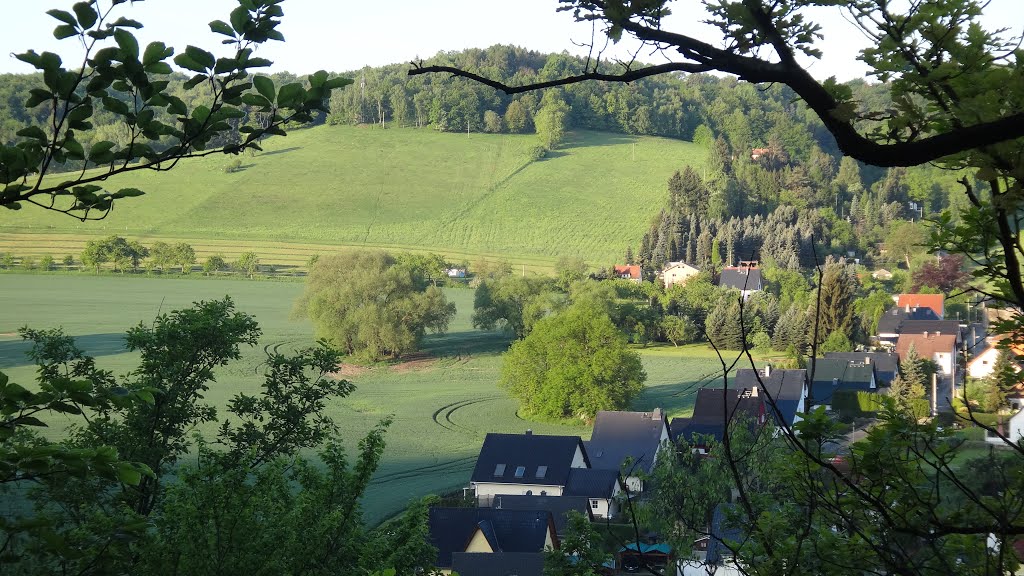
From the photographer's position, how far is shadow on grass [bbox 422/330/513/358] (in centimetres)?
5584

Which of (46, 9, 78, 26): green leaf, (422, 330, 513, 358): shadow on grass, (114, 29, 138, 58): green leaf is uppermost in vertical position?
(46, 9, 78, 26): green leaf

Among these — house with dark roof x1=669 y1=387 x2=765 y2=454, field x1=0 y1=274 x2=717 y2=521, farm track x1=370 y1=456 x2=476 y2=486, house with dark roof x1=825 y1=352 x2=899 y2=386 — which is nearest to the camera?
farm track x1=370 y1=456 x2=476 y2=486

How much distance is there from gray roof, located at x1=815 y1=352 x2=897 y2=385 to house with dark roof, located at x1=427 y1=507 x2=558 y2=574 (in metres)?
26.8

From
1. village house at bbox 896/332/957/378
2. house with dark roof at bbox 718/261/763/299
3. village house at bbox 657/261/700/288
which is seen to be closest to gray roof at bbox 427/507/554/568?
A: village house at bbox 896/332/957/378

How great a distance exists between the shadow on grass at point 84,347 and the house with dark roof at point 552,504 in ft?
85.1

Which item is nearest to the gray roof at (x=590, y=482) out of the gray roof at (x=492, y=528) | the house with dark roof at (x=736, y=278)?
the gray roof at (x=492, y=528)

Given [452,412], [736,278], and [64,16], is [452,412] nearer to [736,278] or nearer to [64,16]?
[64,16]

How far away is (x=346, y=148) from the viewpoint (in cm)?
10088

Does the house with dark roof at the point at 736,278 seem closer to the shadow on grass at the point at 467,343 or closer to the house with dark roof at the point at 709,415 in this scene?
the shadow on grass at the point at 467,343

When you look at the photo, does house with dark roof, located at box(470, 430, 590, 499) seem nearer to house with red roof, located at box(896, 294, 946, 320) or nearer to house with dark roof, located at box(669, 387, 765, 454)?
house with dark roof, located at box(669, 387, 765, 454)

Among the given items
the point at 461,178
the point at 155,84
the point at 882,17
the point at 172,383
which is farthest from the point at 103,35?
the point at 461,178

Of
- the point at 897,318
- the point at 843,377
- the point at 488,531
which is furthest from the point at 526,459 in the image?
the point at 897,318

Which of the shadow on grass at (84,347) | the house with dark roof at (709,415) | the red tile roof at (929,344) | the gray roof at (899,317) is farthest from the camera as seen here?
the gray roof at (899,317)

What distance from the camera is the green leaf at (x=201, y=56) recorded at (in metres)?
3.03
